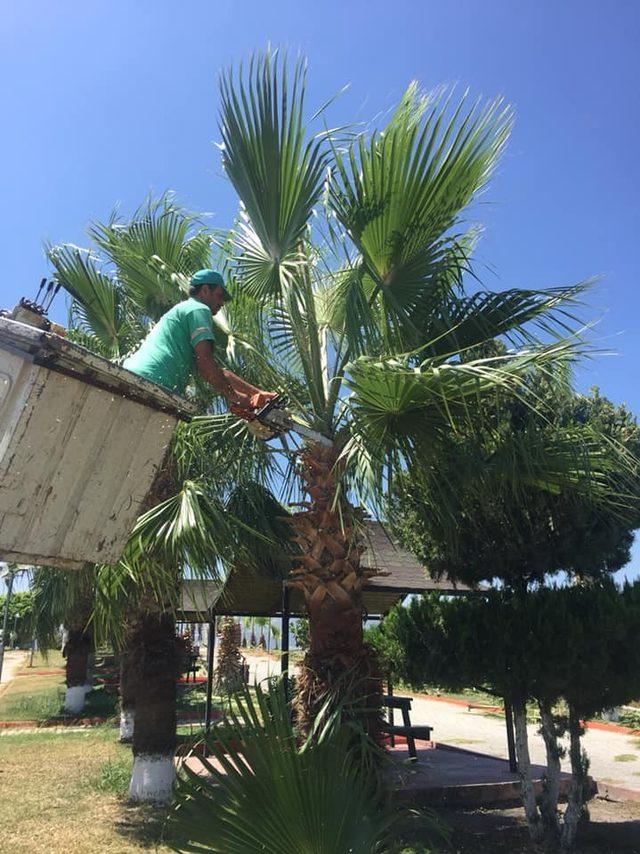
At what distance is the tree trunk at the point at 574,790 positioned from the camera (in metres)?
7.13

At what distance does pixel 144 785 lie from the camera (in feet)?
30.4

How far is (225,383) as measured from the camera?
305 centimetres

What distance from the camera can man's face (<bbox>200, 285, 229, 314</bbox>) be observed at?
3.34 metres

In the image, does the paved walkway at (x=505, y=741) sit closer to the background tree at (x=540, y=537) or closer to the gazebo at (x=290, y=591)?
the gazebo at (x=290, y=591)

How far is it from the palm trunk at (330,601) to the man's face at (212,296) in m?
3.08

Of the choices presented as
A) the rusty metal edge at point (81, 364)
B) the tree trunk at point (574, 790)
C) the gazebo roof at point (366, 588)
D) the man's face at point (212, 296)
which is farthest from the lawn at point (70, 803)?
the rusty metal edge at point (81, 364)

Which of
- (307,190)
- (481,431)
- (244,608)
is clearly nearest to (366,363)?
(481,431)

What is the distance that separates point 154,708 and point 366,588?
128 inches

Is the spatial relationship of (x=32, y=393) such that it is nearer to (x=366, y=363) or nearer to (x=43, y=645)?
(x=366, y=363)

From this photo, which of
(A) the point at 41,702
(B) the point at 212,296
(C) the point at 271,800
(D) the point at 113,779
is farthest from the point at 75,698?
(B) the point at 212,296

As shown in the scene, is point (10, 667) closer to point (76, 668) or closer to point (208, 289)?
point (76, 668)

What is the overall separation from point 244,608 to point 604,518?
6.97 meters

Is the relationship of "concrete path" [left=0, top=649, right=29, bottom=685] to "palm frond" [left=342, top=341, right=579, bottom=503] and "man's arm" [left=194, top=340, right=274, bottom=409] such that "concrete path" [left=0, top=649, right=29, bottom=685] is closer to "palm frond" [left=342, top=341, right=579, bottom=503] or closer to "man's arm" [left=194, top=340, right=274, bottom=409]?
"palm frond" [left=342, top=341, right=579, bottom=503]

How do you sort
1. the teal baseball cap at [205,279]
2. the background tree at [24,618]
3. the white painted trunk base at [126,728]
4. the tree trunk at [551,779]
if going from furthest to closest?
the background tree at [24,618]
the white painted trunk base at [126,728]
the tree trunk at [551,779]
the teal baseball cap at [205,279]
